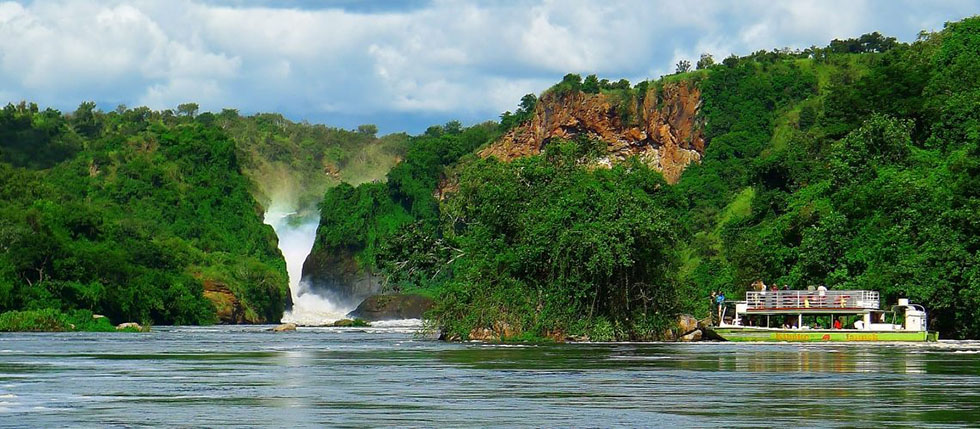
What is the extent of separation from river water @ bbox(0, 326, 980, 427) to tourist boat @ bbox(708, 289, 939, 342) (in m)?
17.3

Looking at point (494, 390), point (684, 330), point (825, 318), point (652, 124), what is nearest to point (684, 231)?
point (684, 330)

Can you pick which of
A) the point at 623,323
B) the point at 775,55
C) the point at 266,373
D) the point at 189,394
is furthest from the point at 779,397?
the point at 775,55

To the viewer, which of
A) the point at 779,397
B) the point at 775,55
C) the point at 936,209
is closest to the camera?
the point at 779,397

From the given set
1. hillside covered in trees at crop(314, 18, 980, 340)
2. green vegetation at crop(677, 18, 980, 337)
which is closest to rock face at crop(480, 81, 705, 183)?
green vegetation at crop(677, 18, 980, 337)

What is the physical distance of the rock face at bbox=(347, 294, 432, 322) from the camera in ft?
499

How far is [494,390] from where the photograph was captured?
27.0m

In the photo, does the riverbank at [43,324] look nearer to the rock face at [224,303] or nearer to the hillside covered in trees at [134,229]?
the hillside covered in trees at [134,229]

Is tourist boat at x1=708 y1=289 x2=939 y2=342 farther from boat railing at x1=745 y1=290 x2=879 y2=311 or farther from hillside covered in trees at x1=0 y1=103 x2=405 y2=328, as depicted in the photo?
hillside covered in trees at x1=0 y1=103 x2=405 y2=328

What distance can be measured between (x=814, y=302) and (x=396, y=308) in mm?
90769

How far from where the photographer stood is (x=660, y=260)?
2441 inches

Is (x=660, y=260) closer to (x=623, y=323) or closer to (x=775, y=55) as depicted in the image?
(x=623, y=323)

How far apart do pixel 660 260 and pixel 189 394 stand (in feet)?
125

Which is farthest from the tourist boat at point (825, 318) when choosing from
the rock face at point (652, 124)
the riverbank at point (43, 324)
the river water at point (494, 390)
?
the rock face at point (652, 124)

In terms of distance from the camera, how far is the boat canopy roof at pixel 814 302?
64.4 meters
